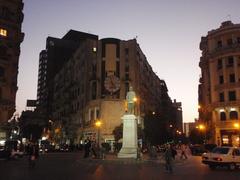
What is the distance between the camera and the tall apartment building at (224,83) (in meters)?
57.1

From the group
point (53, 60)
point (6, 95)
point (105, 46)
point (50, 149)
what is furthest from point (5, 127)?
point (53, 60)

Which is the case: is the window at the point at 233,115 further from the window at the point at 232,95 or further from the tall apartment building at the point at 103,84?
the tall apartment building at the point at 103,84

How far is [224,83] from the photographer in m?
59.2

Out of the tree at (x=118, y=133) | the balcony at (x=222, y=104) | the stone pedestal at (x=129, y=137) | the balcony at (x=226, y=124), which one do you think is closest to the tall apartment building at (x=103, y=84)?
the tree at (x=118, y=133)

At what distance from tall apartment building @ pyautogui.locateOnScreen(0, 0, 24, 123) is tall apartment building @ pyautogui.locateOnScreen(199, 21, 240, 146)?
3489cm

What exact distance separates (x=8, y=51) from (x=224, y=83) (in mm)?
37306

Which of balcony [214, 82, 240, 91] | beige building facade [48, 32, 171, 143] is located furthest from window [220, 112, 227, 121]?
beige building facade [48, 32, 171, 143]

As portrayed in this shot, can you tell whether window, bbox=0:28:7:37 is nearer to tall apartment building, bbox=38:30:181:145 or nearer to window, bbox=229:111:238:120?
tall apartment building, bbox=38:30:181:145

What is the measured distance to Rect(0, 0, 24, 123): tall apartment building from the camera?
50.8 metres

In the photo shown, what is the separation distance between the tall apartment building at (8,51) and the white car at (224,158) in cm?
3582

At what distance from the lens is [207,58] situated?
212 feet

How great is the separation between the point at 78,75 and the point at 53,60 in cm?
6272

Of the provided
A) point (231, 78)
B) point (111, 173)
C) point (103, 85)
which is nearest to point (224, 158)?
point (111, 173)

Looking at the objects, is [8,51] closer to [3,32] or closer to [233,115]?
[3,32]
